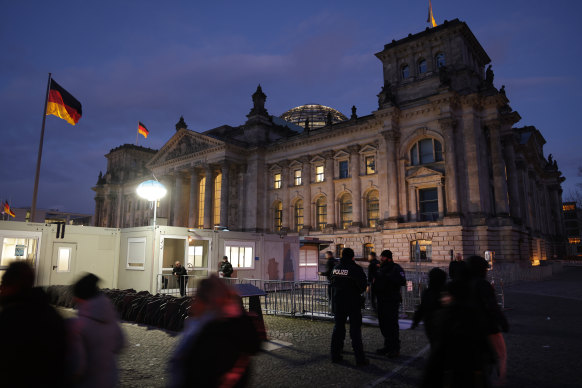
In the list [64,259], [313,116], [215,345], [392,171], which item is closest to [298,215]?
[392,171]

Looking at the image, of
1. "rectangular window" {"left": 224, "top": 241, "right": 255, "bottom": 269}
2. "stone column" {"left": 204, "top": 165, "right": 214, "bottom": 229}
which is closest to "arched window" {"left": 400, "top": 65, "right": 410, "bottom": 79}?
"stone column" {"left": 204, "top": 165, "right": 214, "bottom": 229}

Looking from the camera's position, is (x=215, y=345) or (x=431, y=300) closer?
(x=215, y=345)

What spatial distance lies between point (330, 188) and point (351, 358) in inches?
1443

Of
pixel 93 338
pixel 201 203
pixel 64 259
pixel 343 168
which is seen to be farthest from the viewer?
pixel 201 203

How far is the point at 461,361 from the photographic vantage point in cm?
380

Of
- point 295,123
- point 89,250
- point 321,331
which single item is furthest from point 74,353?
point 295,123

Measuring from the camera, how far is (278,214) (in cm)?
5041

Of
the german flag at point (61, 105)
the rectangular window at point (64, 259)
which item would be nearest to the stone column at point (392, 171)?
the german flag at point (61, 105)

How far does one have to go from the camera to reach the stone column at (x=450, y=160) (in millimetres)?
34469

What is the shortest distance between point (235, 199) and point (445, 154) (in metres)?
28.6

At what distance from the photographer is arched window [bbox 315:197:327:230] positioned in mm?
45934

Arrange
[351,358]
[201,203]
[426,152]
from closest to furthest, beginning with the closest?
[351,358] → [426,152] → [201,203]

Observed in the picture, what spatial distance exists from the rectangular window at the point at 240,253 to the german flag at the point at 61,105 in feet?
34.0

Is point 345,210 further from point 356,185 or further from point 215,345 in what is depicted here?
point 215,345
